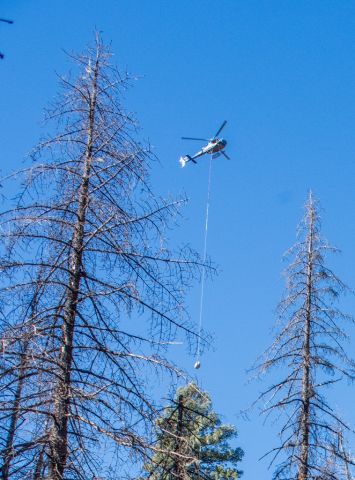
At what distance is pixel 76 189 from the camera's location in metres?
7.70

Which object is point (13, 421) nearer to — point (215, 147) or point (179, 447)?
point (179, 447)

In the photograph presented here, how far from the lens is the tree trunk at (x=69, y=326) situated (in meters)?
6.38

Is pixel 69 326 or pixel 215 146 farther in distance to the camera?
pixel 215 146

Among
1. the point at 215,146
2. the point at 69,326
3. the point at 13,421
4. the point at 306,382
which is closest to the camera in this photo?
the point at 13,421

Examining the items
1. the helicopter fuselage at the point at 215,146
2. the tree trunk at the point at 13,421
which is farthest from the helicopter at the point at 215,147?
the tree trunk at the point at 13,421

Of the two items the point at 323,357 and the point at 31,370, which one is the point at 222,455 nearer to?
the point at 323,357

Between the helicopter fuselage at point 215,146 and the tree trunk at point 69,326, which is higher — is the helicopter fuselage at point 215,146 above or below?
above

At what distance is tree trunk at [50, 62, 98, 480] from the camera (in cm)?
638

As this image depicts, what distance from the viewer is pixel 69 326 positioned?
708cm

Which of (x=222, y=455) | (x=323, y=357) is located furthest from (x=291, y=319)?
(x=222, y=455)

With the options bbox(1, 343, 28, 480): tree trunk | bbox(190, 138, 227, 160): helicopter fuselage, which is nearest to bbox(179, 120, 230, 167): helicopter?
bbox(190, 138, 227, 160): helicopter fuselage

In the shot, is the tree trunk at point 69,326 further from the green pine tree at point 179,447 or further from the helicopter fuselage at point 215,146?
the helicopter fuselage at point 215,146

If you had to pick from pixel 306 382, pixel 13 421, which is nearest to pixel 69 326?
pixel 13 421

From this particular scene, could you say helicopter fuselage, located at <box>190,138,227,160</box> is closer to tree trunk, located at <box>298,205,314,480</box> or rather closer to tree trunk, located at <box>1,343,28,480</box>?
tree trunk, located at <box>298,205,314,480</box>
